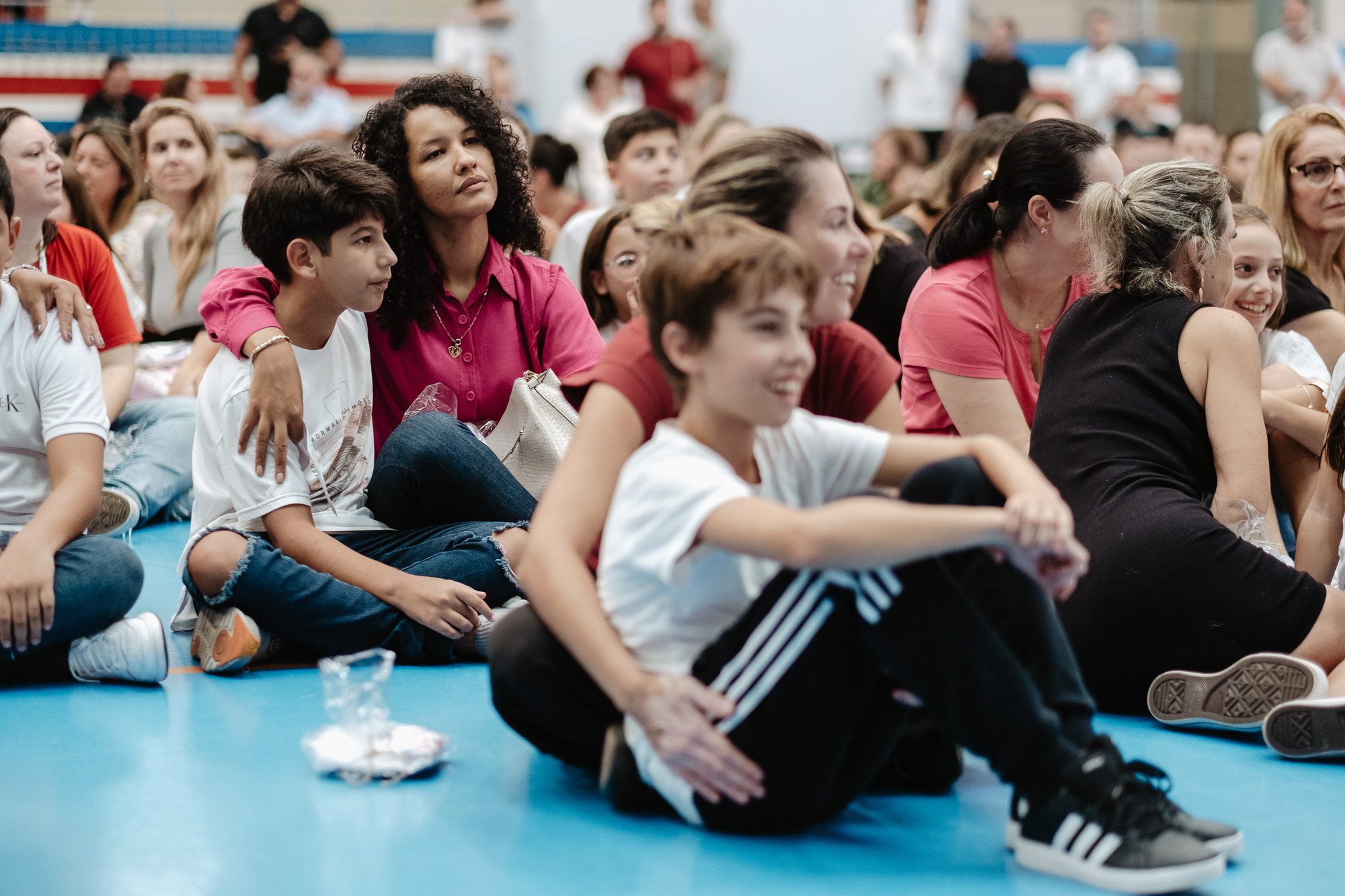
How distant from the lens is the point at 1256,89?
1252 centimetres

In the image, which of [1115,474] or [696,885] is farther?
[1115,474]

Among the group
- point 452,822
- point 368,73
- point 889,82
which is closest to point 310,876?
point 452,822

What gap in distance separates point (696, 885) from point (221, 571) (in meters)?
1.32

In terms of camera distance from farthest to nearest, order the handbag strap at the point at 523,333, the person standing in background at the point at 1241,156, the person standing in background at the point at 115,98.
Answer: the person standing in background at the point at 115,98, the person standing in background at the point at 1241,156, the handbag strap at the point at 523,333

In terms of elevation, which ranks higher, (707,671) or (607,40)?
(607,40)

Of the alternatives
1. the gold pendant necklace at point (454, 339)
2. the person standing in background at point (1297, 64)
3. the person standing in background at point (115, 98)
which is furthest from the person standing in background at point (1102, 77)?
the gold pendant necklace at point (454, 339)

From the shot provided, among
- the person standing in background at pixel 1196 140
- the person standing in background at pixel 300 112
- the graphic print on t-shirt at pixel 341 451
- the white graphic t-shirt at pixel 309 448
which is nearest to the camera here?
the white graphic t-shirt at pixel 309 448

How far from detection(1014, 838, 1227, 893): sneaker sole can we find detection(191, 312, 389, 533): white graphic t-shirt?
1.59 meters

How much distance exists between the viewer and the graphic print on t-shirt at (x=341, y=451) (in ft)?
8.58

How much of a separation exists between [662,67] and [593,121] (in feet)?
2.55

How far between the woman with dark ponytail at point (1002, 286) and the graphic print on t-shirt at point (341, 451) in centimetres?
114

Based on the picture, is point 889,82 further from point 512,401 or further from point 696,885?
point 696,885

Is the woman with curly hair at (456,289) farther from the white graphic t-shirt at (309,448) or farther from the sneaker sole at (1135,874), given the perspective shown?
the sneaker sole at (1135,874)

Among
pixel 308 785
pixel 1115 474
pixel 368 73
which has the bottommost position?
pixel 308 785
